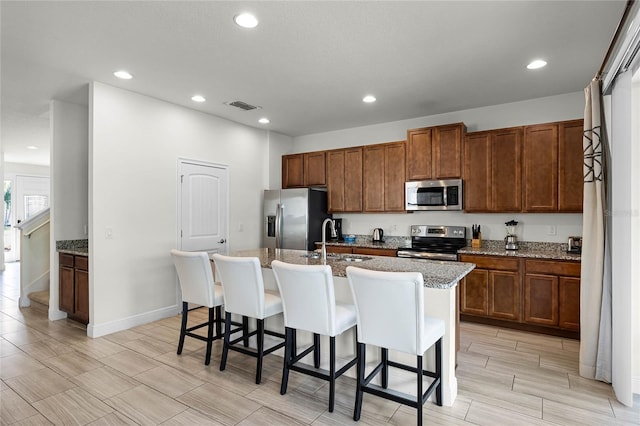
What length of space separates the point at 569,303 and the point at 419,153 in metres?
2.44

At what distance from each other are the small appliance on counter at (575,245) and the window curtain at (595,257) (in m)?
1.24

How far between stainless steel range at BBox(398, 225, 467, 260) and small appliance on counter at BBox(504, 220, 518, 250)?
530 mm

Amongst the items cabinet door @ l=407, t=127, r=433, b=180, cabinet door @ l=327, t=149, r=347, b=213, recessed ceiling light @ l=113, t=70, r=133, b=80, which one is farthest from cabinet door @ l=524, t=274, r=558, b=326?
recessed ceiling light @ l=113, t=70, r=133, b=80

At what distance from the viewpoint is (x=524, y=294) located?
3803 millimetres

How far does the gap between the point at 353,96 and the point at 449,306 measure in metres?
2.80

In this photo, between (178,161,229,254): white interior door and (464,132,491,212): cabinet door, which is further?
(178,161,229,254): white interior door

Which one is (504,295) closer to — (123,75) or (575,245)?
(575,245)

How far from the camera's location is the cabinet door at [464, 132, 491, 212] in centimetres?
432

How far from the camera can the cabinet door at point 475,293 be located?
4.02 meters

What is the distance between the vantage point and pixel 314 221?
5434 millimetres

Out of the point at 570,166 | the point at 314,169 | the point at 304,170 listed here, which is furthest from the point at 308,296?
the point at 304,170

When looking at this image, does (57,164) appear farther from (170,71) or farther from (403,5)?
(403,5)

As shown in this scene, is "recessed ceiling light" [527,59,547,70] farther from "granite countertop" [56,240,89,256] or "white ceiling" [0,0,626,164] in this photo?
"granite countertop" [56,240,89,256]

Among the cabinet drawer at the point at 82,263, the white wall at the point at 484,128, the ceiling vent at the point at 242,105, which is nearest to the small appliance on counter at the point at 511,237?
the white wall at the point at 484,128
